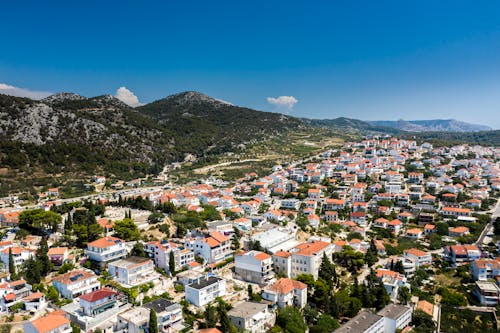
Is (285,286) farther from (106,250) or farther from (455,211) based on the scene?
(455,211)

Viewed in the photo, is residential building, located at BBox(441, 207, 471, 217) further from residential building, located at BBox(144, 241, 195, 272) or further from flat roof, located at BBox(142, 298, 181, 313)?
flat roof, located at BBox(142, 298, 181, 313)

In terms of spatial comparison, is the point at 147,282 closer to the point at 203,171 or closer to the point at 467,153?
the point at 203,171

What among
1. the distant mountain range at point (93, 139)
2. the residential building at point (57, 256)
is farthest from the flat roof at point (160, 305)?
the distant mountain range at point (93, 139)

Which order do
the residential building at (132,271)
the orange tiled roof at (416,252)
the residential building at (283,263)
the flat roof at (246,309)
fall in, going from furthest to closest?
the orange tiled roof at (416,252) → the residential building at (283,263) → the residential building at (132,271) → the flat roof at (246,309)

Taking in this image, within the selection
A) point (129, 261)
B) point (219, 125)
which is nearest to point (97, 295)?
point (129, 261)

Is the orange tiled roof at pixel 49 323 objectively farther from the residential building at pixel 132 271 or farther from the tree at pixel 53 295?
the residential building at pixel 132 271

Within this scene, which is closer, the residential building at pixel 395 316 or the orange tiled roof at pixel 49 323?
the orange tiled roof at pixel 49 323

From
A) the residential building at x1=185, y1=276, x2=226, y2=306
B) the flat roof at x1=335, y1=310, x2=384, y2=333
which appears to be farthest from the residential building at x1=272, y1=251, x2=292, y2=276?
the flat roof at x1=335, y1=310, x2=384, y2=333
